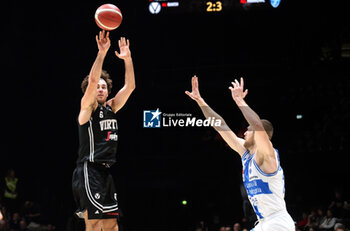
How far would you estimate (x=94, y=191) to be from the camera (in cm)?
483

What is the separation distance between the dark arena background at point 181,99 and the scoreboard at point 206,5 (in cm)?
2

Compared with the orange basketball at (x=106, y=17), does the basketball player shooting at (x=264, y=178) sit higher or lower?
lower

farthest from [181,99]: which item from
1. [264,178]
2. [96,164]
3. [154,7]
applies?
[264,178]

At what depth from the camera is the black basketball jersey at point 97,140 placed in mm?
4910

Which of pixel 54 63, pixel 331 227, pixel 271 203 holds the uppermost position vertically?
pixel 54 63

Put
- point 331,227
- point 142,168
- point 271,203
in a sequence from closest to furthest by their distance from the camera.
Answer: point 271,203 → point 331,227 → point 142,168

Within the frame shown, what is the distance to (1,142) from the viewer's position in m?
11.9

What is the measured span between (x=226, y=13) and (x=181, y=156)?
3448 millimetres

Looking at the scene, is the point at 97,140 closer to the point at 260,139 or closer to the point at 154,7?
the point at 260,139

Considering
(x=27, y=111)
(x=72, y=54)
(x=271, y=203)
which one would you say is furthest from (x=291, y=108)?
(x=271, y=203)

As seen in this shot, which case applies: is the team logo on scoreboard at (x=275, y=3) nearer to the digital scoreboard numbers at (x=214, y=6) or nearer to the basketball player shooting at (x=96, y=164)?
the digital scoreboard numbers at (x=214, y=6)

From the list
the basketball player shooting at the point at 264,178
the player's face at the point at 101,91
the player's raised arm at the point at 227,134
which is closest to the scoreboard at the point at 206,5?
the player's raised arm at the point at 227,134

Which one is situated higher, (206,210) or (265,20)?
(265,20)

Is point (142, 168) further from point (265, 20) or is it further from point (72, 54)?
point (265, 20)
